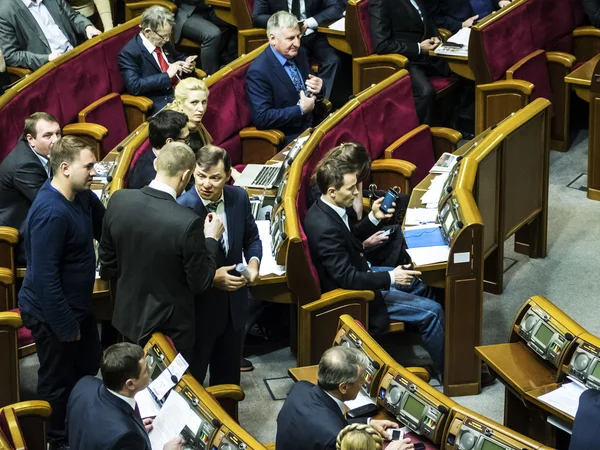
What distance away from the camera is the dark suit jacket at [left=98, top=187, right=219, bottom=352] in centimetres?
373

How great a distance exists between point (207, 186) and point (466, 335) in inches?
50.9

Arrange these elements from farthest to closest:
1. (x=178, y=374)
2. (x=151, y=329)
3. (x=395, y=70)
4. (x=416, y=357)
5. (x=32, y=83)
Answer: (x=395, y=70), (x=32, y=83), (x=416, y=357), (x=151, y=329), (x=178, y=374)

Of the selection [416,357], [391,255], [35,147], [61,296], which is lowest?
[416,357]

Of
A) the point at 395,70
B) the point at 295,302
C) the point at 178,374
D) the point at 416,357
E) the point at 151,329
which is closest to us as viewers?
the point at 178,374

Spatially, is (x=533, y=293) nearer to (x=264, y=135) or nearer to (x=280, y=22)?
(x=264, y=135)

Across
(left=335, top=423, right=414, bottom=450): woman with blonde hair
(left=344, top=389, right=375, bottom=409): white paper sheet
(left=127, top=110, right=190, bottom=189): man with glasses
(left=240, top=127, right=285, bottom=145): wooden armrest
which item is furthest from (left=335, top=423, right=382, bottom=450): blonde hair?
(left=240, top=127, right=285, bottom=145): wooden armrest

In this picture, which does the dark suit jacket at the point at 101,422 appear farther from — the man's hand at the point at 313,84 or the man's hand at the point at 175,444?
the man's hand at the point at 313,84

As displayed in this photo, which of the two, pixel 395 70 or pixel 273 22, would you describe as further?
pixel 395 70

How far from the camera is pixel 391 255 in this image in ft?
16.5

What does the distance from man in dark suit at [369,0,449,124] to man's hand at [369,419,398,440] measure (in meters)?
3.22

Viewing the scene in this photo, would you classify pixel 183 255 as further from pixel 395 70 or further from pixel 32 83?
pixel 395 70

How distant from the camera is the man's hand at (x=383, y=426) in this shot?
11.8 feet

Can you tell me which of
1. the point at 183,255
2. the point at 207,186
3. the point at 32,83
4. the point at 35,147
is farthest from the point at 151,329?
the point at 32,83

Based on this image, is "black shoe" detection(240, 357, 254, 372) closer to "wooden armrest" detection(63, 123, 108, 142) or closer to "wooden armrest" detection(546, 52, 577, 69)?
"wooden armrest" detection(63, 123, 108, 142)
